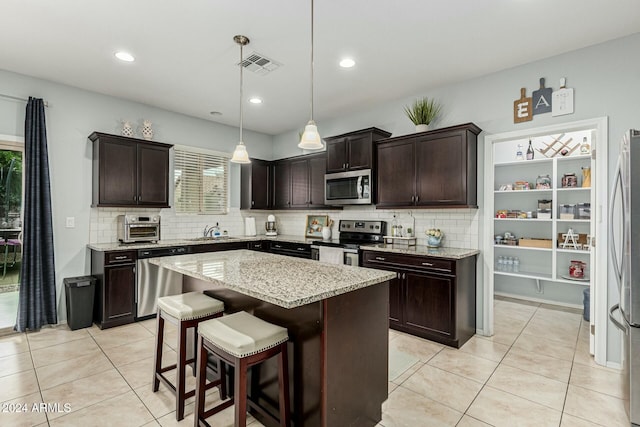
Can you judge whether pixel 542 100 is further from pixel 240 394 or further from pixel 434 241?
pixel 240 394

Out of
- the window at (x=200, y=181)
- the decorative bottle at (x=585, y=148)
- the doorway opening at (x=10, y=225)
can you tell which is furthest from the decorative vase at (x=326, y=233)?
the doorway opening at (x=10, y=225)

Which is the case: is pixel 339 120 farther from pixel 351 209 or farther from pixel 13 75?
pixel 13 75

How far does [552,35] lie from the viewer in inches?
109

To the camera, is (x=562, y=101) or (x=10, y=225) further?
(x=10, y=225)

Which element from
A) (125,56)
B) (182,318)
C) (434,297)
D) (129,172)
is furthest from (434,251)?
(129,172)

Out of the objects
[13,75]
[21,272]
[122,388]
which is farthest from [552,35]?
[21,272]

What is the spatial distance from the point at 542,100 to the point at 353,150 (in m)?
2.13

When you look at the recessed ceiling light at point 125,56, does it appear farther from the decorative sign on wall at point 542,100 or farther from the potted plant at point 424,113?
the decorative sign on wall at point 542,100

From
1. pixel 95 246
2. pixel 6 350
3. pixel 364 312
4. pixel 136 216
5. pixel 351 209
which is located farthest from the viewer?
pixel 351 209

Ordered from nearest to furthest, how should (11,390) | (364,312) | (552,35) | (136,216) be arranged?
(364,312) < (11,390) < (552,35) < (136,216)

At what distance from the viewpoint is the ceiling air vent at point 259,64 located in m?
3.20

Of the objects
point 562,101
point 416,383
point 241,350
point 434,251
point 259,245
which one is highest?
point 562,101

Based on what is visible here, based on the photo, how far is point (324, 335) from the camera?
1.69 m

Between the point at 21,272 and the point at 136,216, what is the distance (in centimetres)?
123
